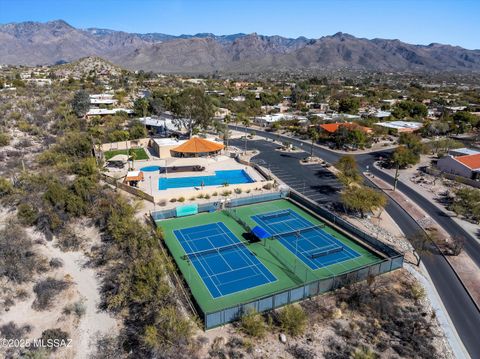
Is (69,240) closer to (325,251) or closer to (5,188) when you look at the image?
(5,188)

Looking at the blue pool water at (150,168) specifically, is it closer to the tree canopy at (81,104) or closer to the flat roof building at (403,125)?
the tree canopy at (81,104)

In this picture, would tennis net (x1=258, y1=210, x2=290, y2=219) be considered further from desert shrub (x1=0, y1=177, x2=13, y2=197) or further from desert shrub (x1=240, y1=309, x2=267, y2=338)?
desert shrub (x1=0, y1=177, x2=13, y2=197)

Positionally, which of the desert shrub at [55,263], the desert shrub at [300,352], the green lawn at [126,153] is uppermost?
the green lawn at [126,153]

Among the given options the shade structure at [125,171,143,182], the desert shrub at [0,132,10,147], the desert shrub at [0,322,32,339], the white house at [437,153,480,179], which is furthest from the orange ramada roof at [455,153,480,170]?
the desert shrub at [0,132,10,147]

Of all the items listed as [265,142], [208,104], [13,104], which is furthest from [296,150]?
[13,104]

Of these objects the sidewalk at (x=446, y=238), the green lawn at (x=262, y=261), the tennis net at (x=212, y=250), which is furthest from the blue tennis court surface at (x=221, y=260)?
the sidewalk at (x=446, y=238)

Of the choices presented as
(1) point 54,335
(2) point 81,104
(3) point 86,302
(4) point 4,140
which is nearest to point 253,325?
(1) point 54,335
